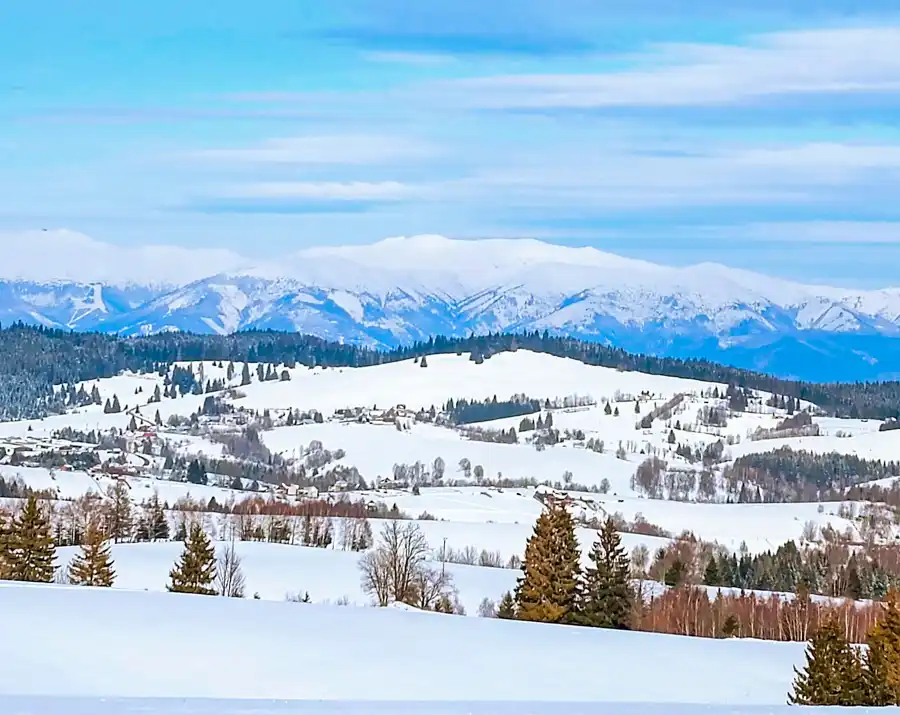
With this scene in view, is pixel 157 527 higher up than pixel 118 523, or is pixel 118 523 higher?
pixel 118 523

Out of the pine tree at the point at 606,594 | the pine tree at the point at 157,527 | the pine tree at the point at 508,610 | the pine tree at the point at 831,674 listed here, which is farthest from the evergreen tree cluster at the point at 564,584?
the pine tree at the point at 157,527

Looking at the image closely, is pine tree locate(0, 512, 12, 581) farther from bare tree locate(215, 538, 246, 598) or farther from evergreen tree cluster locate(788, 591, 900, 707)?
evergreen tree cluster locate(788, 591, 900, 707)

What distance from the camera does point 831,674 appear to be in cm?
3188

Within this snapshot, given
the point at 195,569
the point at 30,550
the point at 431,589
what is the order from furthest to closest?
the point at 431,589, the point at 195,569, the point at 30,550

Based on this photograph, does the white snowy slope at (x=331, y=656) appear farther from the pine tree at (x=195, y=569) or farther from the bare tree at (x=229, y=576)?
the bare tree at (x=229, y=576)

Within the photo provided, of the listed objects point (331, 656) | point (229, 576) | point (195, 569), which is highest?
point (195, 569)

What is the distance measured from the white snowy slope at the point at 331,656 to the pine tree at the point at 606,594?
4.04 m

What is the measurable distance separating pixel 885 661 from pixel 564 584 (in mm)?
15716

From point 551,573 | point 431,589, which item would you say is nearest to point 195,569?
point 551,573

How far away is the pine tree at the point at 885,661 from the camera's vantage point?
32.9m

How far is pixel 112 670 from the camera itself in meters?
28.2

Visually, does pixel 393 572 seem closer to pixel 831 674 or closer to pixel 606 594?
pixel 606 594

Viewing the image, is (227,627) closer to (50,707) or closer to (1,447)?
(50,707)

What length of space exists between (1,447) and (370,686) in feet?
569
